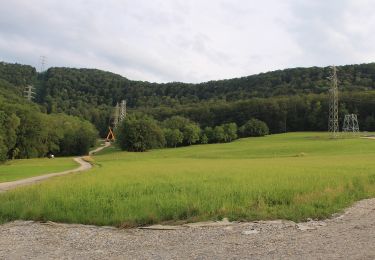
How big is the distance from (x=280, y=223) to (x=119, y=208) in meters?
6.44

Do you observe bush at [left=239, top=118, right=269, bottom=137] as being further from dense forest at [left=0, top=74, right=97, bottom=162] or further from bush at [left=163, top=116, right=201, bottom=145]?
dense forest at [left=0, top=74, right=97, bottom=162]

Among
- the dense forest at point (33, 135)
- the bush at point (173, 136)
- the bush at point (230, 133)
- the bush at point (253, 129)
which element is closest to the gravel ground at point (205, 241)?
the dense forest at point (33, 135)

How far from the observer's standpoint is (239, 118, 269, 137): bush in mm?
150750

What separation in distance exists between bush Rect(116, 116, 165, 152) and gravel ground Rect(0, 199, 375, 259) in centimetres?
10623

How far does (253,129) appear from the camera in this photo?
151 metres

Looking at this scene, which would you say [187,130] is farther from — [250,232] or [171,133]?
[250,232]

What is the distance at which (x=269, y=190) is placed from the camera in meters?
20.7

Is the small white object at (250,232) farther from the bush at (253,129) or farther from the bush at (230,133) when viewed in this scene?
the bush at (253,129)

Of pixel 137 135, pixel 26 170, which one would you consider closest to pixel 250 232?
pixel 26 170

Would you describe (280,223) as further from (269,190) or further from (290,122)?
(290,122)

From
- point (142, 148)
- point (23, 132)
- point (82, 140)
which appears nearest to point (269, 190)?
point (23, 132)

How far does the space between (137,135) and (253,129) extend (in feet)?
155

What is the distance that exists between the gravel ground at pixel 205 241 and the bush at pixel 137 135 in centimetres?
10623

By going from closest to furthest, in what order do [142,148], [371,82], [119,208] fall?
[119,208] < [142,148] < [371,82]
